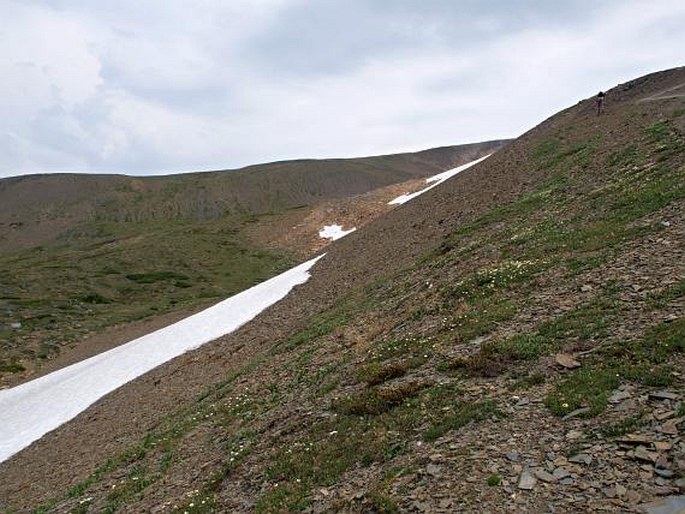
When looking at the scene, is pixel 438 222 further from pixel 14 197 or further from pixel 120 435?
pixel 14 197

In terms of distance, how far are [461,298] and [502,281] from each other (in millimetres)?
1201

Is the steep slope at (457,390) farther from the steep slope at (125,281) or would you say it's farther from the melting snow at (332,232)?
the melting snow at (332,232)

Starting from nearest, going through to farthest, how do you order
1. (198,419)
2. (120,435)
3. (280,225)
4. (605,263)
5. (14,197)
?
(605,263), (198,419), (120,435), (280,225), (14,197)

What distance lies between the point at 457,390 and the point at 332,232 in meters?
66.3

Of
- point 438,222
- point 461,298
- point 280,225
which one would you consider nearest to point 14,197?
point 280,225

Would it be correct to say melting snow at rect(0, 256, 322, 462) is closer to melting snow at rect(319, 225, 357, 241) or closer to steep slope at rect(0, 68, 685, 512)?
steep slope at rect(0, 68, 685, 512)

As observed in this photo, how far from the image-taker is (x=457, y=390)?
1077 centimetres

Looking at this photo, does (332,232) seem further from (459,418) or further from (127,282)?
(459,418)

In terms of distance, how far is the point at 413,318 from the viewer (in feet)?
54.2

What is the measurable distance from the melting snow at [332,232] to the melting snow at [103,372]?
34137mm

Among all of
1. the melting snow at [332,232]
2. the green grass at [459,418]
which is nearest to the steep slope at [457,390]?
the green grass at [459,418]

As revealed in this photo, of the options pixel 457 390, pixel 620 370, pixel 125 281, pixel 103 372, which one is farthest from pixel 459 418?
pixel 125 281

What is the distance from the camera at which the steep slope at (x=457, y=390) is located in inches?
322

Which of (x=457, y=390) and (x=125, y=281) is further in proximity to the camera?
(x=125, y=281)
